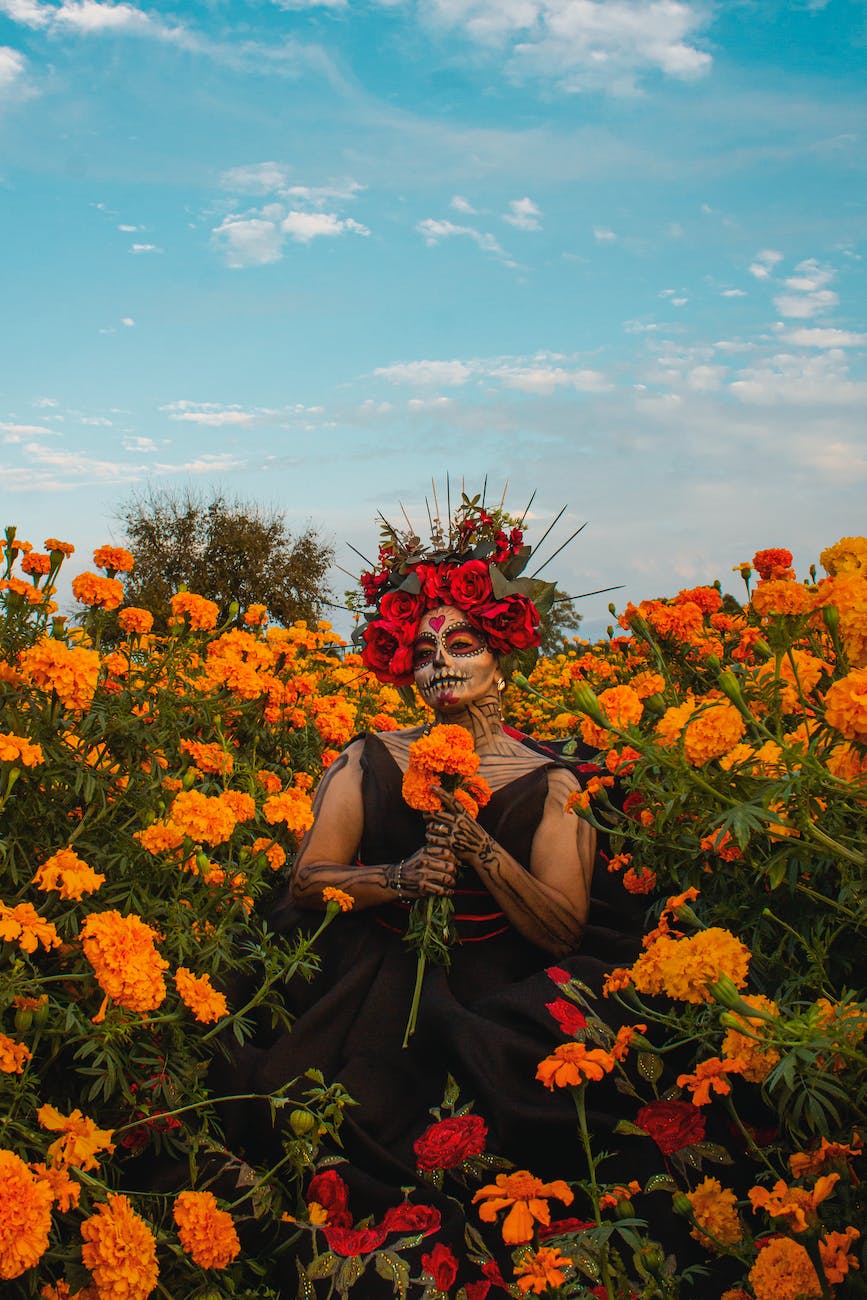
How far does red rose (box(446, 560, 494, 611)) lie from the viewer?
3219 mm

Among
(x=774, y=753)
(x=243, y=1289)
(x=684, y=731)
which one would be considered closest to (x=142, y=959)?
(x=243, y=1289)

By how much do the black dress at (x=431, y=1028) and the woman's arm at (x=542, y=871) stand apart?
8 centimetres

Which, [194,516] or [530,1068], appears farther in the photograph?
[194,516]

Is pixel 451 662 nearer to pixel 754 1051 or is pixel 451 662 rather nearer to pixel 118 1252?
pixel 754 1051

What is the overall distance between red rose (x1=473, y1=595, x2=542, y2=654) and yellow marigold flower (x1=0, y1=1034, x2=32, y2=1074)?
1.73 metres

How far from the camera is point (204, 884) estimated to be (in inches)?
99.6

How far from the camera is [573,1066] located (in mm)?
2025

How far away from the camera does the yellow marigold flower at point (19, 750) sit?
2.12 meters

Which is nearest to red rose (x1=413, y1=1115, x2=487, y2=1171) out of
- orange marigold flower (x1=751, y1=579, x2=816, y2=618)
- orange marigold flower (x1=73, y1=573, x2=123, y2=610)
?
orange marigold flower (x1=751, y1=579, x2=816, y2=618)

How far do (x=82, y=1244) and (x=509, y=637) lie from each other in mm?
1859

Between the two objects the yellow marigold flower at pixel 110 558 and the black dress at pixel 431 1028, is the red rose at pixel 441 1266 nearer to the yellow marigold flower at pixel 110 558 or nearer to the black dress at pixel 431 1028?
the black dress at pixel 431 1028

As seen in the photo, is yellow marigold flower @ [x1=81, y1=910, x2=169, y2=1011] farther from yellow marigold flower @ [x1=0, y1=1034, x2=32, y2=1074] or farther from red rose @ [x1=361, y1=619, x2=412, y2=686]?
red rose @ [x1=361, y1=619, x2=412, y2=686]

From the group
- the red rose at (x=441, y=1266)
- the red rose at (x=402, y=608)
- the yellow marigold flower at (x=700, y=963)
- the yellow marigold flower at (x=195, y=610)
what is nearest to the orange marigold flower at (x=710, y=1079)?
the yellow marigold flower at (x=700, y=963)

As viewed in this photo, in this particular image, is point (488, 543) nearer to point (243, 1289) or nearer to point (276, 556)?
point (243, 1289)
